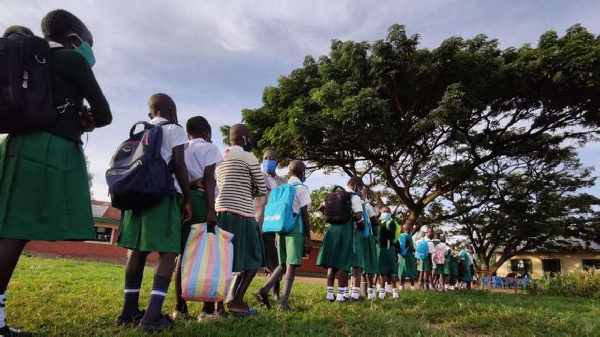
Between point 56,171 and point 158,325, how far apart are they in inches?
46.5

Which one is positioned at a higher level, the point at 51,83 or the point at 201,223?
the point at 51,83

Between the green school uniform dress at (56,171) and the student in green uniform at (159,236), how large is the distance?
1.26 feet

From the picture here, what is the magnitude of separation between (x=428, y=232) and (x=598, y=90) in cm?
736

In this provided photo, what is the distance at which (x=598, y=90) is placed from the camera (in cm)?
1353

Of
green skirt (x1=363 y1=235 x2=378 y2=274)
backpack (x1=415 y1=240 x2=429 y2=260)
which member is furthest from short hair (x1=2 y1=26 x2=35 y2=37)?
backpack (x1=415 y1=240 x2=429 y2=260)

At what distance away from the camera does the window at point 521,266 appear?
4038 centimetres

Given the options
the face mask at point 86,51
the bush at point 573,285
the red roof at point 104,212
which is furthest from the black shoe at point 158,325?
the red roof at point 104,212

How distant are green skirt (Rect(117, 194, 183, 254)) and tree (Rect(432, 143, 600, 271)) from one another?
1979cm

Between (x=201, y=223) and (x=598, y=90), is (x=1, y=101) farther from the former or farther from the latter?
(x=598, y=90)

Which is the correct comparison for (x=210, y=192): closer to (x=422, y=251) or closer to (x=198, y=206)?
(x=198, y=206)

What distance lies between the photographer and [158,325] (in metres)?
2.91

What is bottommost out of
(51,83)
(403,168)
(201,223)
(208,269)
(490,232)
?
(208,269)

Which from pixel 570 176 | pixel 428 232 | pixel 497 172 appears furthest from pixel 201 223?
pixel 570 176

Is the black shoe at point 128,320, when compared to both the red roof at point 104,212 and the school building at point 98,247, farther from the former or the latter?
the red roof at point 104,212
